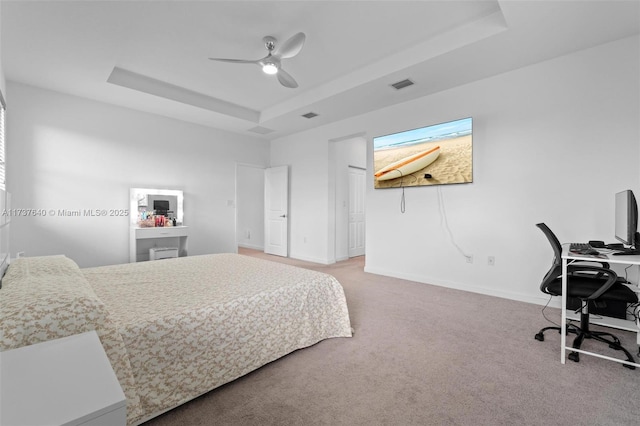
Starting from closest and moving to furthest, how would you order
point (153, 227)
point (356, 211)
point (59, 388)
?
point (59, 388)
point (153, 227)
point (356, 211)

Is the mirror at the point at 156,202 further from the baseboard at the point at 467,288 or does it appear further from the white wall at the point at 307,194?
the baseboard at the point at 467,288

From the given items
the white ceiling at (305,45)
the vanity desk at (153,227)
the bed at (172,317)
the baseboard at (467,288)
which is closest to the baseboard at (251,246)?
the vanity desk at (153,227)

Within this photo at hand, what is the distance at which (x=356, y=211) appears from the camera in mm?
6340

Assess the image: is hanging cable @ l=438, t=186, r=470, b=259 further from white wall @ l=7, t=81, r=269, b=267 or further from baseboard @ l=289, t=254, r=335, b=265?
white wall @ l=7, t=81, r=269, b=267

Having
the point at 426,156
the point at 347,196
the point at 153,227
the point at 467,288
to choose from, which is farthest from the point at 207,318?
the point at 347,196

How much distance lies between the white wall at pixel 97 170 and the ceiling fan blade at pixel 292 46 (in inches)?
124

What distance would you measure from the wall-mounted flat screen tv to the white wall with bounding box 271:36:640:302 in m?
0.13

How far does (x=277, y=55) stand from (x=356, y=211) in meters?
4.01

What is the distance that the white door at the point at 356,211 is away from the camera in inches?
244

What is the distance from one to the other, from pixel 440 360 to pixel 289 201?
4.63 m

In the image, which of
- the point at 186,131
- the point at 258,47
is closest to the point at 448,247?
the point at 258,47

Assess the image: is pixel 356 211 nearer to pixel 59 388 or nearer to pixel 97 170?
pixel 97 170

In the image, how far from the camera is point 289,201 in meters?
6.22

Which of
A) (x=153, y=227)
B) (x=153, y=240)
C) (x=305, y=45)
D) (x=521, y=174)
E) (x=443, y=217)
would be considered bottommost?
(x=153, y=240)
